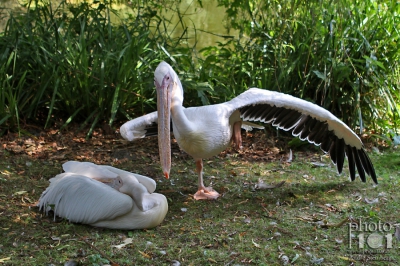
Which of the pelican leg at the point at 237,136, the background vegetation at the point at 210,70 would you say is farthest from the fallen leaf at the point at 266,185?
the background vegetation at the point at 210,70

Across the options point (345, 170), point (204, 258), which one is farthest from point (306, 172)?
point (204, 258)

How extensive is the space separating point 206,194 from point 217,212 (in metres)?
0.29

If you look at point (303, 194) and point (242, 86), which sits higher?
point (242, 86)

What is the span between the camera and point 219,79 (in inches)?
225

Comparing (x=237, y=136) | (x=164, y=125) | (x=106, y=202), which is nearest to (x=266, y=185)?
(x=237, y=136)

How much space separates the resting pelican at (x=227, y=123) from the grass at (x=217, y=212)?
0.27 m

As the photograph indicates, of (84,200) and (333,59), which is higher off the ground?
(333,59)

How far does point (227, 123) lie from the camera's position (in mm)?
3957

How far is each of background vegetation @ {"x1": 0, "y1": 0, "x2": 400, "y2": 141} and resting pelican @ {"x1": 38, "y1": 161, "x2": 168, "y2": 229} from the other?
1.64m

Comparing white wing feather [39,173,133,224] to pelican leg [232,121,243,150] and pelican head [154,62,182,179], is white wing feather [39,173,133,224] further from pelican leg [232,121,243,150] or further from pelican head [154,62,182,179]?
pelican leg [232,121,243,150]

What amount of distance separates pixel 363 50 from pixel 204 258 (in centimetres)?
336

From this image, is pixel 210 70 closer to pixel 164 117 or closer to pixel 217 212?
pixel 164 117

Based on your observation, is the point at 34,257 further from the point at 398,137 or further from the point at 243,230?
the point at 398,137

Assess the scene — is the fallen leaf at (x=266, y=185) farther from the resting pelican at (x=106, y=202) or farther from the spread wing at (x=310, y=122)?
the resting pelican at (x=106, y=202)
